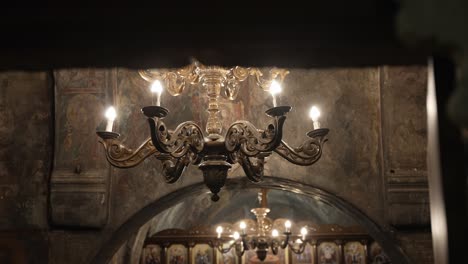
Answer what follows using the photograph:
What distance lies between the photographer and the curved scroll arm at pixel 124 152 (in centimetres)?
529

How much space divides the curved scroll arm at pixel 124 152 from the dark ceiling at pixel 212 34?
2748 mm

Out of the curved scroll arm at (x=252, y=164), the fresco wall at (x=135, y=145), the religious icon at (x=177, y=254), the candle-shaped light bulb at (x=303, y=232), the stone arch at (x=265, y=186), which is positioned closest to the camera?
the curved scroll arm at (x=252, y=164)

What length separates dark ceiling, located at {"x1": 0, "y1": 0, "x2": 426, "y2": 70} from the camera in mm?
2184

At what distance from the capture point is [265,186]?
28.4 feet

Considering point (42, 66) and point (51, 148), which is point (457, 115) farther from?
point (51, 148)

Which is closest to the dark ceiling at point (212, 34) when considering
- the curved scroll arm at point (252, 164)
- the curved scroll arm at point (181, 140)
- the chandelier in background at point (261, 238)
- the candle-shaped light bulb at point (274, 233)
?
the curved scroll arm at point (181, 140)

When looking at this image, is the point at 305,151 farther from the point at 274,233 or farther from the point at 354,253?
the point at 354,253

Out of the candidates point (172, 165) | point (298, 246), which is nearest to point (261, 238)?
point (298, 246)

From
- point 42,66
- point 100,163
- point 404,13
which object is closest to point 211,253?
point 100,163

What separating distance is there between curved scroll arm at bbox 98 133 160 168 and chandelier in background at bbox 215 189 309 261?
4.28 meters

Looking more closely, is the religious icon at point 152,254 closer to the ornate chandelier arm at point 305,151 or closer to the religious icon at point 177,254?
the religious icon at point 177,254

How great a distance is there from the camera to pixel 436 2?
1874 millimetres

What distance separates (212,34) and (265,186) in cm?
648

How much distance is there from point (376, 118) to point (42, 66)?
6284mm
